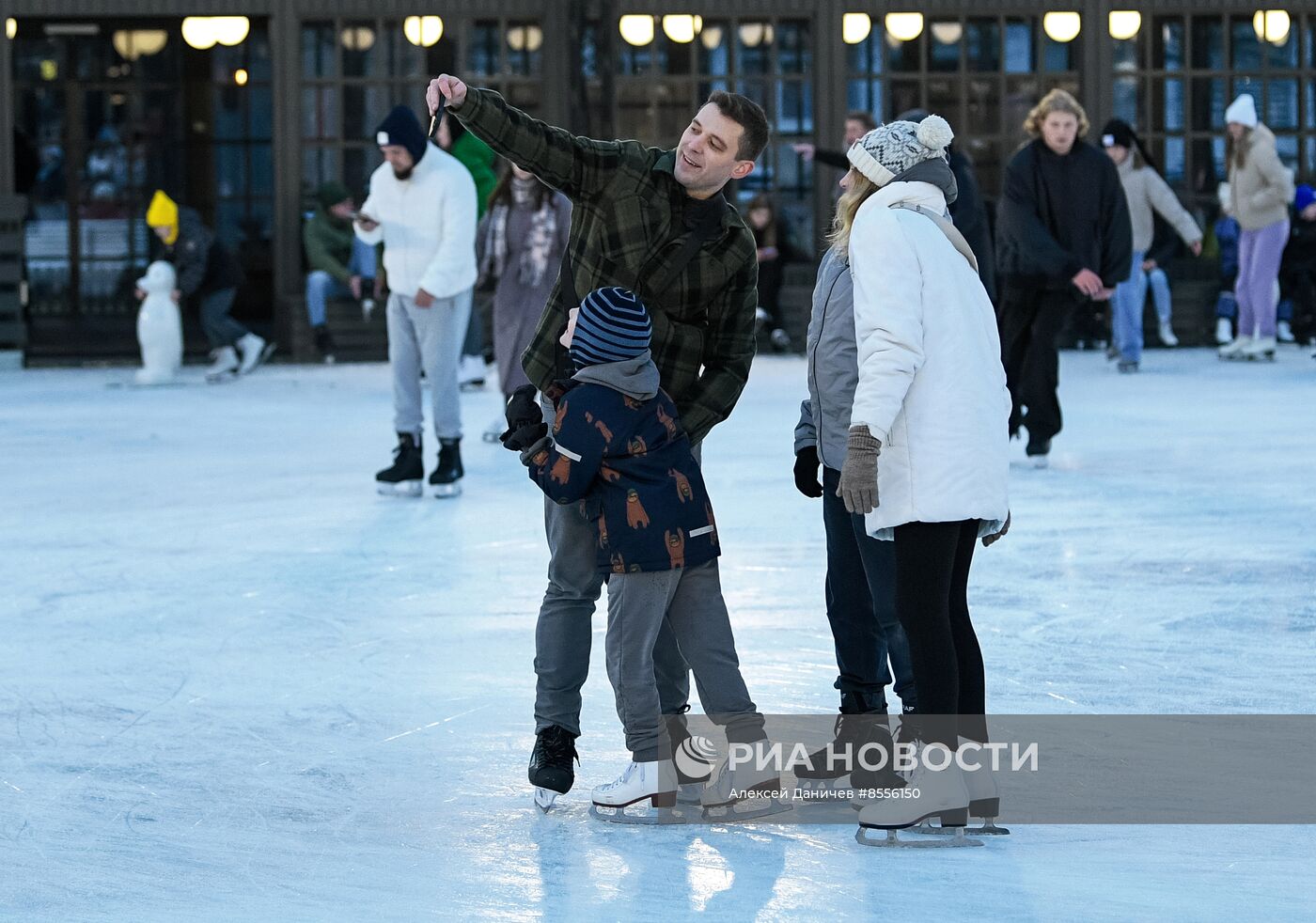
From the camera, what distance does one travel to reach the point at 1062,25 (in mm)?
16938

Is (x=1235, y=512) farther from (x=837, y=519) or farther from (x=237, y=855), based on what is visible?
(x=237, y=855)

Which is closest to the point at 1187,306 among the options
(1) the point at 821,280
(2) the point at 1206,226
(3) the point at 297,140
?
(2) the point at 1206,226

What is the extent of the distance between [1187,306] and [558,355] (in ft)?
43.9

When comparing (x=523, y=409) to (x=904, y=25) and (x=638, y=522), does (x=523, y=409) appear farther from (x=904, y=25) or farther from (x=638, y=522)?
(x=904, y=25)

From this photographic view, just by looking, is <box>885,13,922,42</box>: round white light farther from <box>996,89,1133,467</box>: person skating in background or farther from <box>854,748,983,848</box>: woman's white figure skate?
<box>854,748,983,848</box>: woman's white figure skate

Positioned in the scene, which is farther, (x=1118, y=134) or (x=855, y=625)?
(x=1118, y=134)

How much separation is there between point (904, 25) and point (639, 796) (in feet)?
46.1

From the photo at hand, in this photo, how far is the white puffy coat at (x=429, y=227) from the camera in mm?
7496

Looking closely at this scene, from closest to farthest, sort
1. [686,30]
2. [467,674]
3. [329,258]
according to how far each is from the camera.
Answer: [467,674] → [329,258] → [686,30]

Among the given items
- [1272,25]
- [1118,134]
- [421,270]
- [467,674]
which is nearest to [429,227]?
[421,270]

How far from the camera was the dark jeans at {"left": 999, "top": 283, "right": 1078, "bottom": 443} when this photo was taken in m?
8.04

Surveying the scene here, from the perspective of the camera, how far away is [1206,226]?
55.5 feet

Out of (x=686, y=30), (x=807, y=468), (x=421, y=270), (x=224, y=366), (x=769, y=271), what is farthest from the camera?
(x=686, y=30)

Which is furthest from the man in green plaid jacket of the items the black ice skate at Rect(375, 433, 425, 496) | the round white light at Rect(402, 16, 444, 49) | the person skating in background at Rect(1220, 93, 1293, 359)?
the round white light at Rect(402, 16, 444, 49)
